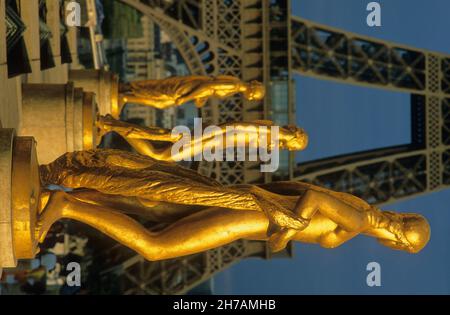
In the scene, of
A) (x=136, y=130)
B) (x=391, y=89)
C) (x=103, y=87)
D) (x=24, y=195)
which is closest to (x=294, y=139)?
(x=136, y=130)

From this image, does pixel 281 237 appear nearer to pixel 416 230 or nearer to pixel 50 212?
pixel 416 230

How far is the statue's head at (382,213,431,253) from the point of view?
24.8 feet

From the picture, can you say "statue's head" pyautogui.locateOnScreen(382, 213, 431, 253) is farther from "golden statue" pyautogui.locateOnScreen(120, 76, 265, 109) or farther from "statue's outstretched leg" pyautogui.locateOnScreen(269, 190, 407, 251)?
"golden statue" pyautogui.locateOnScreen(120, 76, 265, 109)

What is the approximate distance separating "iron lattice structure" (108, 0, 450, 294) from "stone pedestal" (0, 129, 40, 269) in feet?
37.6

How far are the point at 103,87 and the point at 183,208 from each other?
15.2 feet

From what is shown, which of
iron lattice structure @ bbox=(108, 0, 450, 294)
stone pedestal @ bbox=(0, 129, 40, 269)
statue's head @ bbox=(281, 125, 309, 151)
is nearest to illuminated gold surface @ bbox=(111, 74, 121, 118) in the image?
statue's head @ bbox=(281, 125, 309, 151)

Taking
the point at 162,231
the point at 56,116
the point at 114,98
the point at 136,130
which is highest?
the point at 114,98

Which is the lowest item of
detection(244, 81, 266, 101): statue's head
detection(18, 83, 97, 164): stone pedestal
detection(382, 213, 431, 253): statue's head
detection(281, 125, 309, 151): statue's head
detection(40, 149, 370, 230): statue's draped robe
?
detection(382, 213, 431, 253): statue's head

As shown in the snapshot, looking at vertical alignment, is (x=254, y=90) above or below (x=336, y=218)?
above

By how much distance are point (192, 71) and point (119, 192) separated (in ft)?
39.1

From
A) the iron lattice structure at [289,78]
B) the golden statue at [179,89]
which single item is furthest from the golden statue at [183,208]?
the iron lattice structure at [289,78]

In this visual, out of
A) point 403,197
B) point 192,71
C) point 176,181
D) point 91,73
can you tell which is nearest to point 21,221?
point 176,181

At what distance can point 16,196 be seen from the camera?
6.32 m

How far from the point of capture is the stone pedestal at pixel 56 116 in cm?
909
